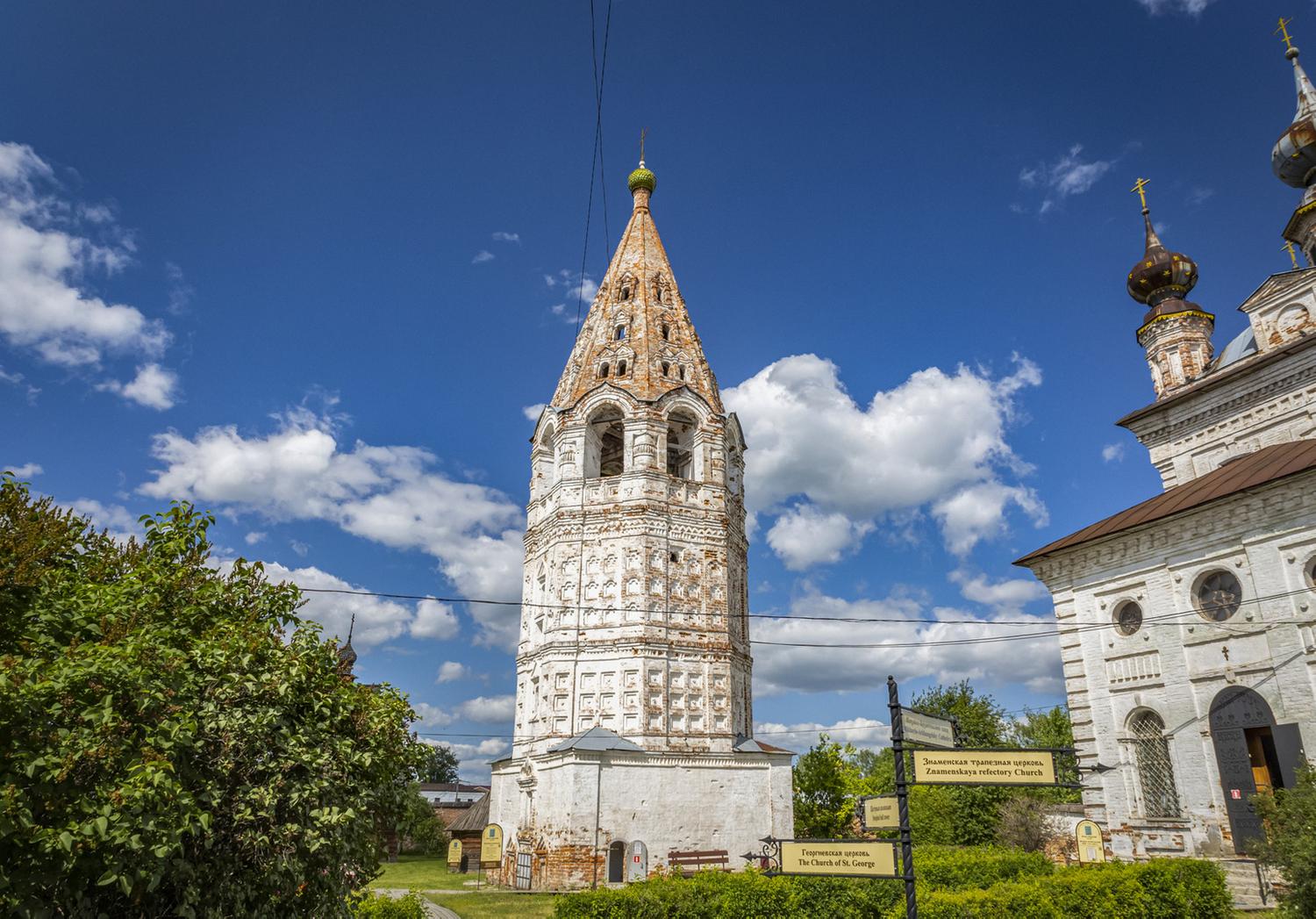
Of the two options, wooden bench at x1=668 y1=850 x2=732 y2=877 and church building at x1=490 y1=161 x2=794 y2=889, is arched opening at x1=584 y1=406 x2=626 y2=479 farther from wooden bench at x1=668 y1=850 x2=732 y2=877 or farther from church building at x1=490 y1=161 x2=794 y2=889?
wooden bench at x1=668 y1=850 x2=732 y2=877

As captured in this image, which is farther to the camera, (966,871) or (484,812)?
(484,812)

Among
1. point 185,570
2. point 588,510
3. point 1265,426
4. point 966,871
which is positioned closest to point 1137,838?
point 966,871

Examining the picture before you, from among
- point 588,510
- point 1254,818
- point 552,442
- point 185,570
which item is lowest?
point 1254,818

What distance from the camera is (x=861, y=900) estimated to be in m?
14.5

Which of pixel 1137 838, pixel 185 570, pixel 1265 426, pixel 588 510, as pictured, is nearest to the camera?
pixel 185 570

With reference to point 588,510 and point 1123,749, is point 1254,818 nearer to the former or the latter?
point 1123,749

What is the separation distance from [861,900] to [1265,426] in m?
19.0

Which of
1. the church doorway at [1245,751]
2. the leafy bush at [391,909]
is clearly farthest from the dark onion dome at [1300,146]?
the leafy bush at [391,909]

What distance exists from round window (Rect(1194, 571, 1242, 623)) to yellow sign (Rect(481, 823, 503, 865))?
69.9 ft

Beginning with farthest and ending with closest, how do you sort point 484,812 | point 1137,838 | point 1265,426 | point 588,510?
point 484,812, point 588,510, point 1265,426, point 1137,838

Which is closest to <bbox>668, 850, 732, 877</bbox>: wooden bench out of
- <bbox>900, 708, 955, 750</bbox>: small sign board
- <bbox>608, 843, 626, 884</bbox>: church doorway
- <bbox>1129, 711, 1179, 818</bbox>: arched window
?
<bbox>608, 843, 626, 884</bbox>: church doorway

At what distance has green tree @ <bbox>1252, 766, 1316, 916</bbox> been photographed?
39.5 feet

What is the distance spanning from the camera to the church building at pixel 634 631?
25.3 m

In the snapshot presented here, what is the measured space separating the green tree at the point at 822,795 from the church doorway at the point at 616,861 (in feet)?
29.6
